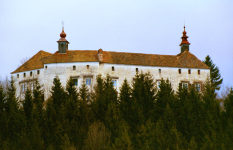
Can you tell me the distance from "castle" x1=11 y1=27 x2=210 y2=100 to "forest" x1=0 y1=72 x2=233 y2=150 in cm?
1668

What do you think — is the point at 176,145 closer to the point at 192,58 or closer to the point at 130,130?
the point at 130,130

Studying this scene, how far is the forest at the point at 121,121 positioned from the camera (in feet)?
105

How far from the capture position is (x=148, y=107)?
38.6 meters

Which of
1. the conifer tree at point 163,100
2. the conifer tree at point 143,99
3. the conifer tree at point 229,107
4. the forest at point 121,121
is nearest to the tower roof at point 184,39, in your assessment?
the forest at point 121,121

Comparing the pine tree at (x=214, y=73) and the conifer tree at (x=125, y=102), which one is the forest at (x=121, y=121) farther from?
the pine tree at (x=214, y=73)

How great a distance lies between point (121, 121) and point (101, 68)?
82.9ft

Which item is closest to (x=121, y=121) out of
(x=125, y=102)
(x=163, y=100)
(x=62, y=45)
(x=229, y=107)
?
(x=125, y=102)

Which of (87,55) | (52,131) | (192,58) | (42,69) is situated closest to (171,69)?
(192,58)

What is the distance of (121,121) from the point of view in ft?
110

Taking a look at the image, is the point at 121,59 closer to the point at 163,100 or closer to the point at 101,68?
the point at 101,68

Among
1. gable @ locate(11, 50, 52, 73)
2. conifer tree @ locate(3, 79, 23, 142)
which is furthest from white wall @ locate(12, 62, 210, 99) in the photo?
conifer tree @ locate(3, 79, 23, 142)

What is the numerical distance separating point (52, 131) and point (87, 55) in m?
26.1

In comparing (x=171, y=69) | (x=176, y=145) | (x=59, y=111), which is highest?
(x=171, y=69)

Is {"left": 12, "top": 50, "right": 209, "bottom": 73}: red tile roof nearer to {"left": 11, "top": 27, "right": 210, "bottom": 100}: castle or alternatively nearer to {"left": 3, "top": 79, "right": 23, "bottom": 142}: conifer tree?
{"left": 11, "top": 27, "right": 210, "bottom": 100}: castle
